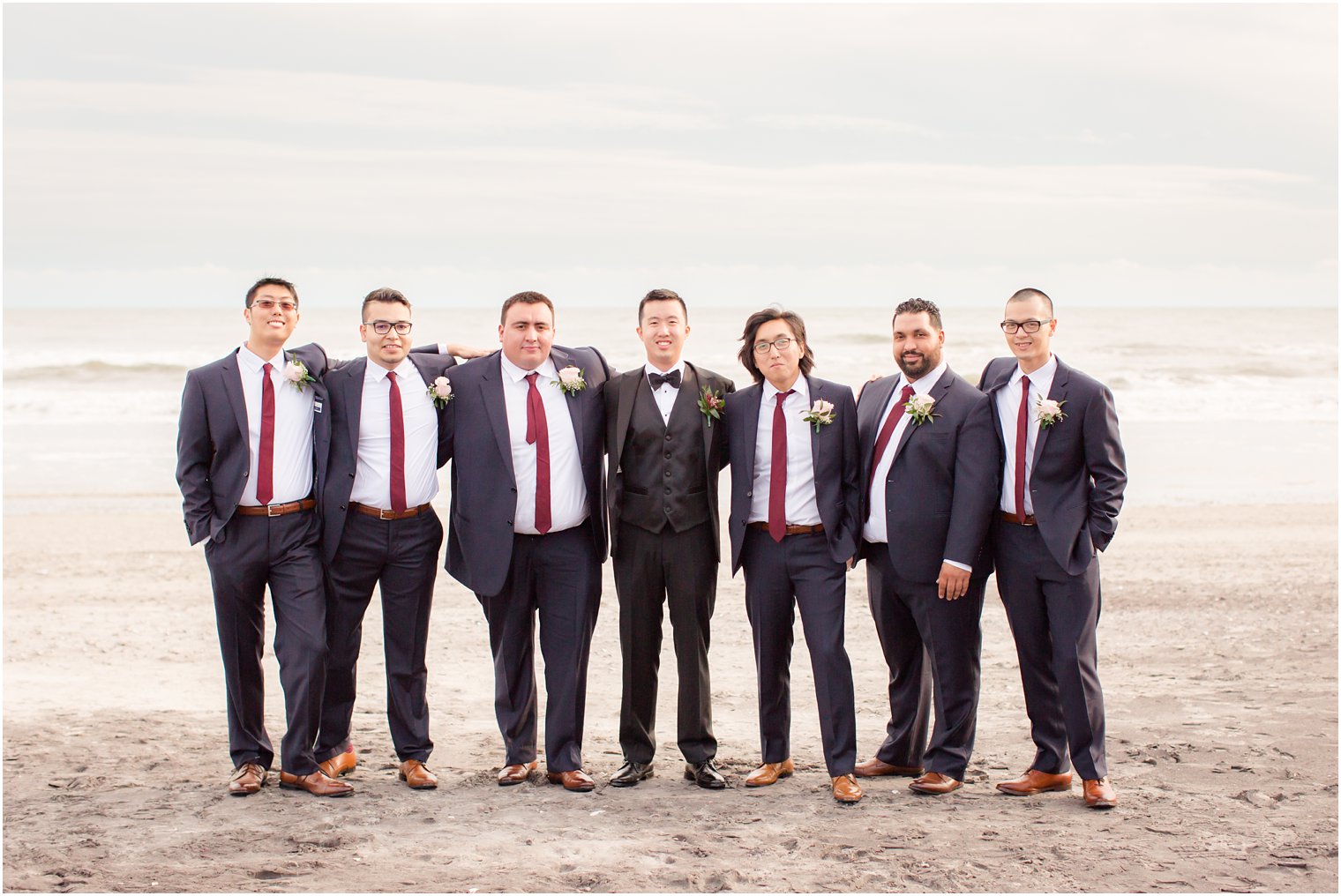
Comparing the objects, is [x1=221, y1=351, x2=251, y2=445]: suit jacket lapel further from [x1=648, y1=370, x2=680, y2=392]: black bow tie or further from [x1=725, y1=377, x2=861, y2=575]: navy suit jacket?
[x1=725, y1=377, x2=861, y2=575]: navy suit jacket

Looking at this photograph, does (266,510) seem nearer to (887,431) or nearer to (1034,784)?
(887,431)

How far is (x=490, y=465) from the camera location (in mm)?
5605

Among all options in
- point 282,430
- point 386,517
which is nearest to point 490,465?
point 386,517

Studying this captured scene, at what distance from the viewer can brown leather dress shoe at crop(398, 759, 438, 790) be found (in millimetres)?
5645

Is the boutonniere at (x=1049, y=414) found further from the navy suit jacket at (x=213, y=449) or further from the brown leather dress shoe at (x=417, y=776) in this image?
the navy suit jacket at (x=213, y=449)

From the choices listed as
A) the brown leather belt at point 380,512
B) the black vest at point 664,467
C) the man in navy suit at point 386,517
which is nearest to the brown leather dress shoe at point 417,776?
the man in navy suit at point 386,517

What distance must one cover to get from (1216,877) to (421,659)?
11.5 ft

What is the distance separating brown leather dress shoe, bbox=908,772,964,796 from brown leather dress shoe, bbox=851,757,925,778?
0.29 metres

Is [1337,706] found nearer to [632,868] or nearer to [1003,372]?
[1003,372]

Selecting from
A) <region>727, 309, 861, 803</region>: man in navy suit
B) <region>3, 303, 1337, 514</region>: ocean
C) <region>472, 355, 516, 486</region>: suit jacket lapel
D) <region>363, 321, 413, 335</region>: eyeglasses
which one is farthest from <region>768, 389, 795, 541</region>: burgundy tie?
<region>3, 303, 1337, 514</region>: ocean

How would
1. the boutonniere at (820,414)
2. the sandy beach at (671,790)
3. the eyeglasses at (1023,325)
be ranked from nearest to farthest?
the sandy beach at (671,790), the eyeglasses at (1023,325), the boutonniere at (820,414)

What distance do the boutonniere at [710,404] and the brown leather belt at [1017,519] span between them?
1.35 meters

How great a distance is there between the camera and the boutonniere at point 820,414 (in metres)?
5.44

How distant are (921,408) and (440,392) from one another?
218 centimetres
